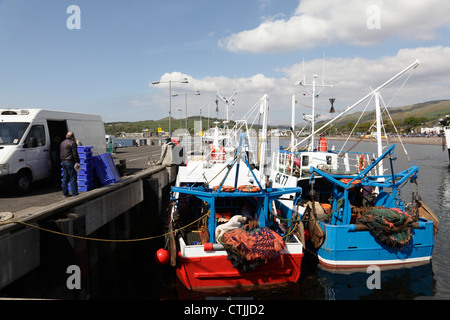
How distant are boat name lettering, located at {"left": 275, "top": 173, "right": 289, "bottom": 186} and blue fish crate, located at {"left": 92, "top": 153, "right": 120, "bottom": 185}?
8109mm

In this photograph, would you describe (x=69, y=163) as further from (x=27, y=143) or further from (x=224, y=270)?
(x=224, y=270)

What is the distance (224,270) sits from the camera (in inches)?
376

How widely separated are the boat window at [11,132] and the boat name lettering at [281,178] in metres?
11.3

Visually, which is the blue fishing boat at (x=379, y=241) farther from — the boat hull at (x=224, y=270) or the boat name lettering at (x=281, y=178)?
the boat name lettering at (x=281, y=178)

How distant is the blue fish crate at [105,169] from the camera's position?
1141cm

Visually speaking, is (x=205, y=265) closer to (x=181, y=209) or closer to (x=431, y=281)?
(x=181, y=209)

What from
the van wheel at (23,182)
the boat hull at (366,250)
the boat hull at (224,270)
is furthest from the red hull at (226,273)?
the van wheel at (23,182)

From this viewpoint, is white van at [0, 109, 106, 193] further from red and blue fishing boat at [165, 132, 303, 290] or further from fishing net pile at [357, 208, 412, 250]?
fishing net pile at [357, 208, 412, 250]

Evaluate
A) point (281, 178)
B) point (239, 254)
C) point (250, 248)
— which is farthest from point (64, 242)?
point (281, 178)

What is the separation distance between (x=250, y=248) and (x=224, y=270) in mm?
1287

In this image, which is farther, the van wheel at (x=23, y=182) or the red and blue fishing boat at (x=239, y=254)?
the van wheel at (x=23, y=182)

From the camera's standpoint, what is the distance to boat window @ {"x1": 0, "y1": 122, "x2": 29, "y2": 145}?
1059 cm
